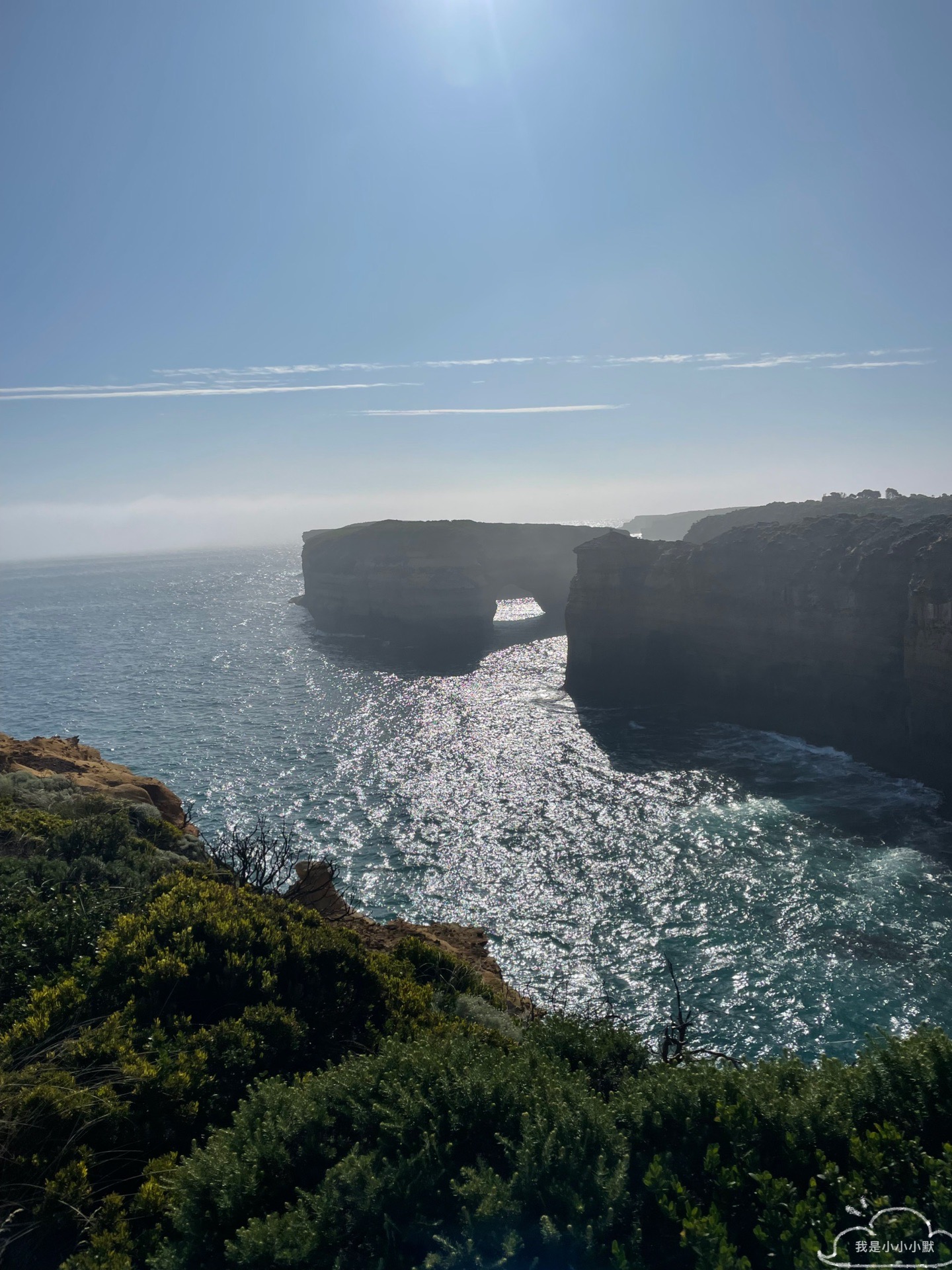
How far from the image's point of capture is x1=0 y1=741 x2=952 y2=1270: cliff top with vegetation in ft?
21.2

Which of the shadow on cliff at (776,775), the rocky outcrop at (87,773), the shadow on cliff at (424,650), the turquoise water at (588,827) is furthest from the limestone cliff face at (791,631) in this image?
the rocky outcrop at (87,773)

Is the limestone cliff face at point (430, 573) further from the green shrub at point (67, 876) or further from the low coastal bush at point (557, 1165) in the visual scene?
the low coastal bush at point (557, 1165)

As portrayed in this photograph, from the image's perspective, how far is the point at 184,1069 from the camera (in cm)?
885

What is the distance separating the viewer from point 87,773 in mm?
28672

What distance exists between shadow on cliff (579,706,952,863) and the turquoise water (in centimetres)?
17

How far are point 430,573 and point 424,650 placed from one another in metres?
15.7

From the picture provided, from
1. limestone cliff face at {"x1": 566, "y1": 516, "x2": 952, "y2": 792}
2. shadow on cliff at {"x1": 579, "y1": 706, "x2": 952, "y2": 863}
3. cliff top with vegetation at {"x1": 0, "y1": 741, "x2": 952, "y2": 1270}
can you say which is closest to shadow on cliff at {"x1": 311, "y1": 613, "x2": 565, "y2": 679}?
limestone cliff face at {"x1": 566, "y1": 516, "x2": 952, "y2": 792}

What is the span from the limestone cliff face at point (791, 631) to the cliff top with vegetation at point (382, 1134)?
3640cm

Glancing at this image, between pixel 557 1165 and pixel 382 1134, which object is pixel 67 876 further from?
pixel 557 1165

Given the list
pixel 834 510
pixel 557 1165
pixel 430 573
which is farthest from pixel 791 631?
pixel 430 573

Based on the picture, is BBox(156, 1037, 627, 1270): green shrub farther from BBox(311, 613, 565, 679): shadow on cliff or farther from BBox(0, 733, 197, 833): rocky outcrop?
BBox(311, 613, 565, 679): shadow on cliff

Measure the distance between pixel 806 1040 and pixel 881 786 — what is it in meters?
22.7

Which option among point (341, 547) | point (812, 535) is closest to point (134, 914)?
point (812, 535)

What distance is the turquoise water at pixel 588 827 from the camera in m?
23.0
